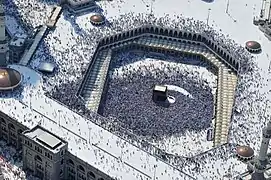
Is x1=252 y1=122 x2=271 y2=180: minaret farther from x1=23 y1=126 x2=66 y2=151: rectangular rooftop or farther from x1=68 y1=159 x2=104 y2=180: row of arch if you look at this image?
x1=23 y1=126 x2=66 y2=151: rectangular rooftop

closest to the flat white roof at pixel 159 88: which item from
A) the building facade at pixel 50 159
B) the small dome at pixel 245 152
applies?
the small dome at pixel 245 152

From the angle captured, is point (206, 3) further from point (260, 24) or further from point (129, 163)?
point (129, 163)

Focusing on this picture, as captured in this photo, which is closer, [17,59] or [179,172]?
[179,172]

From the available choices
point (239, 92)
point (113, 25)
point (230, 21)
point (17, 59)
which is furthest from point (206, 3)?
point (17, 59)

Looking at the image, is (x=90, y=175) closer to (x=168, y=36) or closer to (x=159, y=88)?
(x=159, y=88)

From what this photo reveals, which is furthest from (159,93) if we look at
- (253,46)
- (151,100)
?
(253,46)

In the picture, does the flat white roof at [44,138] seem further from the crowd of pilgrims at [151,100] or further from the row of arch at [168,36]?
the row of arch at [168,36]
